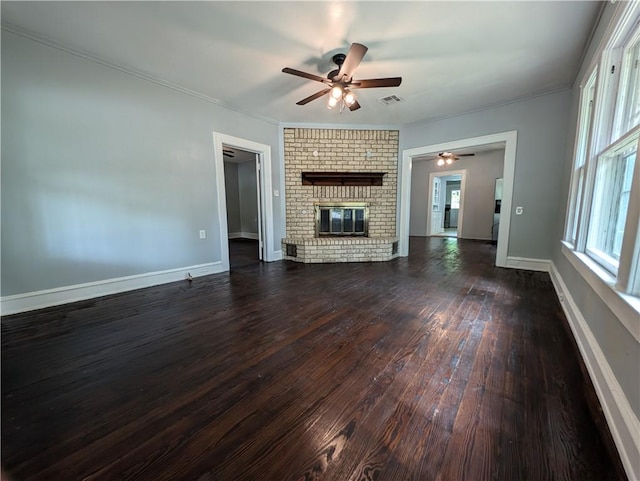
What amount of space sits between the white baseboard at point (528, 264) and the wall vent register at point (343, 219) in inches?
98.7

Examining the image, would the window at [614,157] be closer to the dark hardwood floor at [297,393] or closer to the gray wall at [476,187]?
the dark hardwood floor at [297,393]

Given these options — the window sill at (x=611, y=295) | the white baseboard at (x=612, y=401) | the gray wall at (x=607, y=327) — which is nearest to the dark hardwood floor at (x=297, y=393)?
the white baseboard at (x=612, y=401)

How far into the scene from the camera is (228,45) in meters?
2.50

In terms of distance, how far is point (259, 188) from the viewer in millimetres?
4766

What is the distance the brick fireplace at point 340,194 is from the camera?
4.79 m

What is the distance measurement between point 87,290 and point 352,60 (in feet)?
12.2

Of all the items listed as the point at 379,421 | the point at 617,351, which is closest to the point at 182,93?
the point at 379,421

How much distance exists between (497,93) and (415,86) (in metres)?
1.27

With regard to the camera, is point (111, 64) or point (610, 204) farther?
point (111, 64)

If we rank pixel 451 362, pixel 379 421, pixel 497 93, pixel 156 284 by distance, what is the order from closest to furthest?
pixel 379 421
pixel 451 362
pixel 156 284
pixel 497 93

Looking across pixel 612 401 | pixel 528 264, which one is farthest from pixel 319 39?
pixel 528 264

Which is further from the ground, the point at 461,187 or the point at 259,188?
the point at 461,187

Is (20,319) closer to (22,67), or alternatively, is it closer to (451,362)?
(22,67)

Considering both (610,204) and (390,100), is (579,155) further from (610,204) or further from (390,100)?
(390,100)
